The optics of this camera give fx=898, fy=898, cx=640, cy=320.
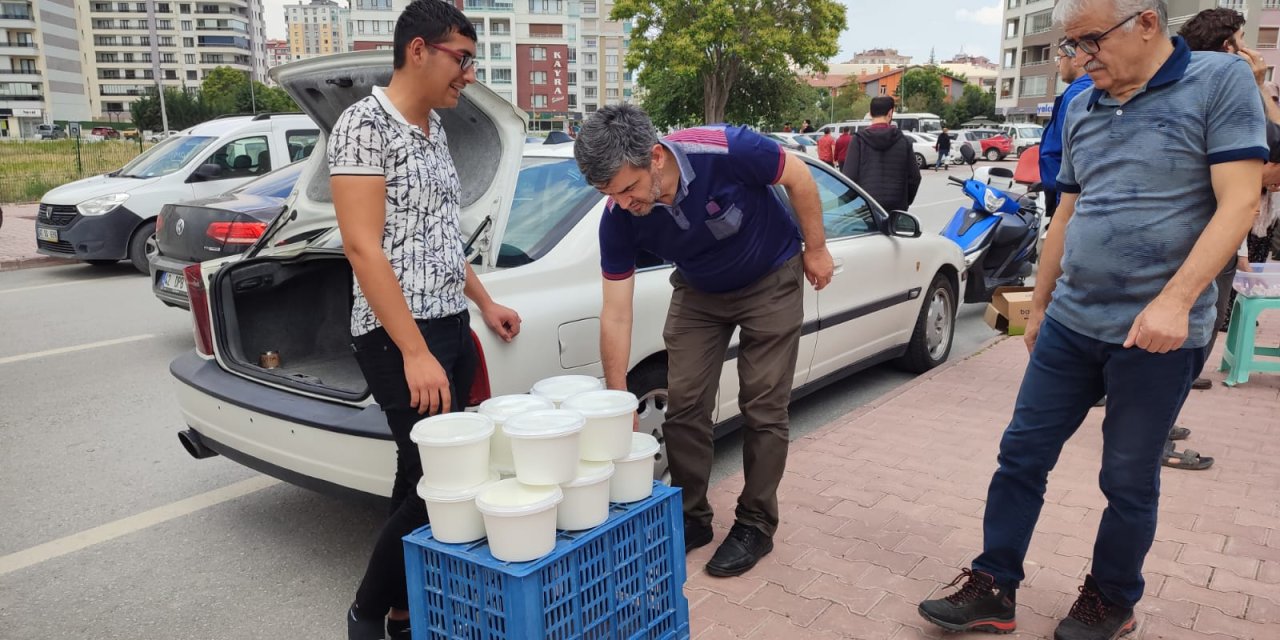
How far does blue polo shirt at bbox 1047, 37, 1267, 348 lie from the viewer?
2.23 m

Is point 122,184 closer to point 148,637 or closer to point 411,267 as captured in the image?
point 148,637

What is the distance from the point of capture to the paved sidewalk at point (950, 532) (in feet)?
9.41

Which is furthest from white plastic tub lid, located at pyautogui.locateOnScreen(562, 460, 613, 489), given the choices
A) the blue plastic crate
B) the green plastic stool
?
the green plastic stool

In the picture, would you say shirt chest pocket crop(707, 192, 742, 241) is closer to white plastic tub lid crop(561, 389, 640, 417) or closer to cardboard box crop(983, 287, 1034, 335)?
white plastic tub lid crop(561, 389, 640, 417)

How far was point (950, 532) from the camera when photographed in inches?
137

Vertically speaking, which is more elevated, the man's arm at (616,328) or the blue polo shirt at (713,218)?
the blue polo shirt at (713,218)

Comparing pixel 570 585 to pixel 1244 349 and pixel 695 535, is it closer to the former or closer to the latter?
pixel 695 535

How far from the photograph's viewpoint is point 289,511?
389 centimetres

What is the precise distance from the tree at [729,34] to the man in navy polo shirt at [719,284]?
34878mm

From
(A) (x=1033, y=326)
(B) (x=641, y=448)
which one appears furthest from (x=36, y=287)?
(A) (x=1033, y=326)

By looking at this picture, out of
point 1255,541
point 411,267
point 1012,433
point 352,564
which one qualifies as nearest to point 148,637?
point 352,564

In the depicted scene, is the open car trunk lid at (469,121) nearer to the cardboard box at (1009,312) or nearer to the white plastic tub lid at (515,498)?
the white plastic tub lid at (515,498)

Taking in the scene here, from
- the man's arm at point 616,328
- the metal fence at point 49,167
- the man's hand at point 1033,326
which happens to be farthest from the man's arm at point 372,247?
the metal fence at point 49,167

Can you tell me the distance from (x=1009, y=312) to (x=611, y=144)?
371 cm
